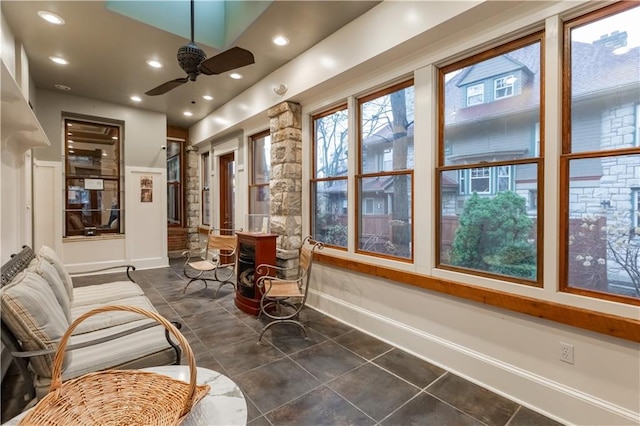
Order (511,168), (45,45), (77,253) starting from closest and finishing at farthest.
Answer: (511,168) → (45,45) → (77,253)

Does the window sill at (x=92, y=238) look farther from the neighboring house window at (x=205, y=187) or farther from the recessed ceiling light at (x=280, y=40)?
the recessed ceiling light at (x=280, y=40)

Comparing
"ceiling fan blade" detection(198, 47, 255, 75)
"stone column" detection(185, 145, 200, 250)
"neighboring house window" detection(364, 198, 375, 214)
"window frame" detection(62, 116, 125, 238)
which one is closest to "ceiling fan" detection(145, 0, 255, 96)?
"ceiling fan blade" detection(198, 47, 255, 75)

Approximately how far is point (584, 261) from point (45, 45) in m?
5.43

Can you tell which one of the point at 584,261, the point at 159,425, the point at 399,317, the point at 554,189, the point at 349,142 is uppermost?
the point at 349,142

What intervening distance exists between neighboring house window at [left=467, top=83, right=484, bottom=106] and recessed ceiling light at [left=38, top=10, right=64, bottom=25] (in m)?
3.85

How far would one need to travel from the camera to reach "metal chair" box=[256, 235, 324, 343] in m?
3.08

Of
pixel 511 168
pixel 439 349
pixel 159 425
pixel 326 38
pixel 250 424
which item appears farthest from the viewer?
pixel 326 38

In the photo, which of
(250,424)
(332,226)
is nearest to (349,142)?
(332,226)

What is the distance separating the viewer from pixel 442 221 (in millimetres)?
2596

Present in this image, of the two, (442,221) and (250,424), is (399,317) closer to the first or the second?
(442,221)

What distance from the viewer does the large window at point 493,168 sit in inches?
82.5

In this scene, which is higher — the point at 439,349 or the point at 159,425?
the point at 159,425

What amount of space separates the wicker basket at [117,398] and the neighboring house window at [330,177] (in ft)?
8.59

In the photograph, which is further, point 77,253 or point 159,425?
point 77,253
